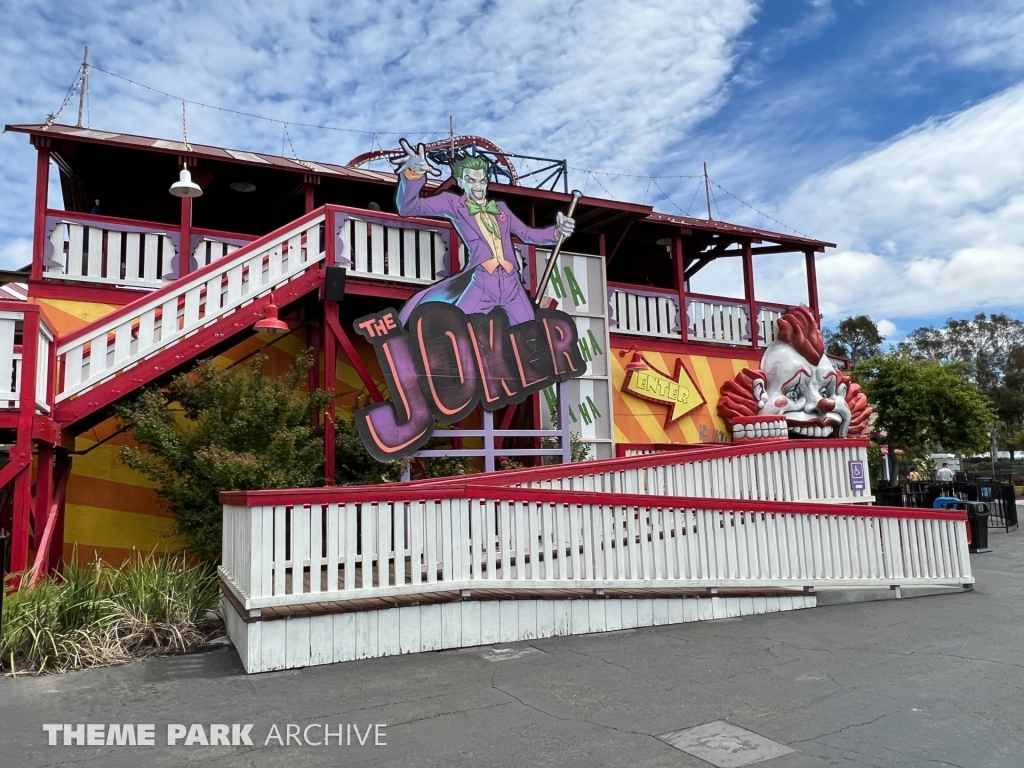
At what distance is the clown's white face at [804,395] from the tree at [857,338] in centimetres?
4993

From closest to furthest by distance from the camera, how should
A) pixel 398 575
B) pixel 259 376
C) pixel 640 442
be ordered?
1. pixel 398 575
2. pixel 259 376
3. pixel 640 442

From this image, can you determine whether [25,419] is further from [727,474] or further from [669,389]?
[669,389]

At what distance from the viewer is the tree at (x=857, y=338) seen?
61.1 metres

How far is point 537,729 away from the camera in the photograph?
15.4 ft

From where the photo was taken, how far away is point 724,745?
4.40 meters

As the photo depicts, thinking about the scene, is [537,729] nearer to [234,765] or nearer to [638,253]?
[234,765]

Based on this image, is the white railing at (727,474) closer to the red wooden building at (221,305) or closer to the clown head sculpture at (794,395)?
the red wooden building at (221,305)

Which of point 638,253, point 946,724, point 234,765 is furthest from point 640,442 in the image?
point 234,765

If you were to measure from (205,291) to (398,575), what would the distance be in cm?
502

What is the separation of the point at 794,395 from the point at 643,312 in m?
3.25

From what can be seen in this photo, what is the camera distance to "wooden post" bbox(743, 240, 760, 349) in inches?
621

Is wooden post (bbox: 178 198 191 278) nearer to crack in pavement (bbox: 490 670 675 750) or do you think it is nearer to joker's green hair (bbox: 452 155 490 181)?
joker's green hair (bbox: 452 155 490 181)

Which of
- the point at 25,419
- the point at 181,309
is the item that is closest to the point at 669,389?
the point at 181,309

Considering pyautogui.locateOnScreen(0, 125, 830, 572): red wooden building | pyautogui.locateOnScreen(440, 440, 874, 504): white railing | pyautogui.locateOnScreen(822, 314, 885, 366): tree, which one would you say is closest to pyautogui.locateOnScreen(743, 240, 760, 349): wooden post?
pyautogui.locateOnScreen(0, 125, 830, 572): red wooden building
